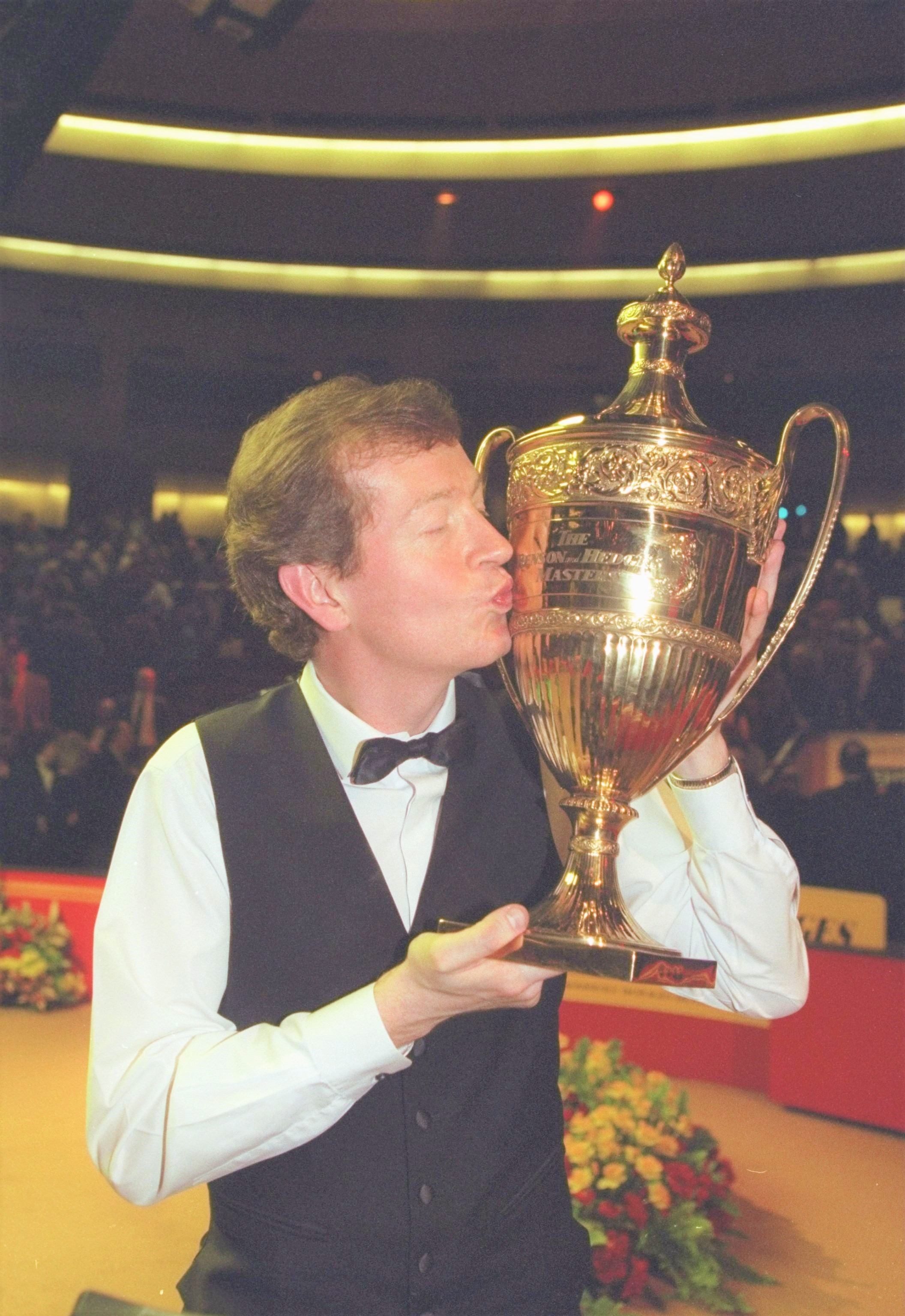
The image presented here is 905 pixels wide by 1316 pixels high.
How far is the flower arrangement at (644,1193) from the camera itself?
9.16ft

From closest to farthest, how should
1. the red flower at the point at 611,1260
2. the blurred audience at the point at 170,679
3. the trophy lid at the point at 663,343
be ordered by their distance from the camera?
1. the trophy lid at the point at 663,343
2. the red flower at the point at 611,1260
3. the blurred audience at the point at 170,679

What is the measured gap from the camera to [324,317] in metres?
9.70

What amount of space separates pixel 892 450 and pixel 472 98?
3.65m

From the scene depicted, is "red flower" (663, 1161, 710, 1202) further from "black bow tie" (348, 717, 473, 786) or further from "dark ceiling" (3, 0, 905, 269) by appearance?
"dark ceiling" (3, 0, 905, 269)

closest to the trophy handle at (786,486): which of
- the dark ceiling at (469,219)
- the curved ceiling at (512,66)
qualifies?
the dark ceiling at (469,219)

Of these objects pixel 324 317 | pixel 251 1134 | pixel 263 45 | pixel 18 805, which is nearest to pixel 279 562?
pixel 251 1134

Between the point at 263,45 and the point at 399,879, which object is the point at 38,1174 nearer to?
the point at 399,879

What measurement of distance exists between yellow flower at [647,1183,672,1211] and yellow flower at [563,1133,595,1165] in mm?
168

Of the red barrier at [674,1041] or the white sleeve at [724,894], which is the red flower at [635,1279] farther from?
the red barrier at [674,1041]

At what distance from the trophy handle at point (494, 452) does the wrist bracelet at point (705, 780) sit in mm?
175

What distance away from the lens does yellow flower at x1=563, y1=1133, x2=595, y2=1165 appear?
9.23 feet

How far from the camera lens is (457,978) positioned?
3.10ft

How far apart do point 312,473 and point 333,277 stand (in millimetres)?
8946

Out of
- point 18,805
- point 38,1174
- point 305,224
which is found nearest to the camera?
point 38,1174
